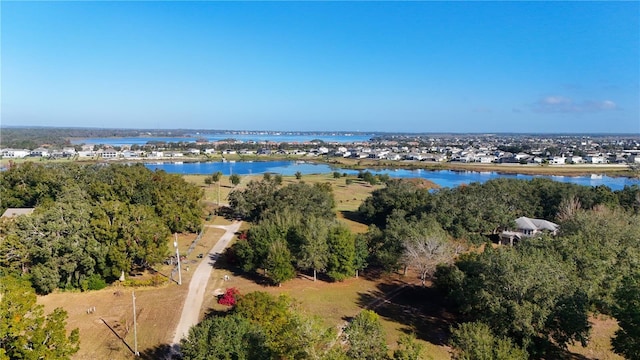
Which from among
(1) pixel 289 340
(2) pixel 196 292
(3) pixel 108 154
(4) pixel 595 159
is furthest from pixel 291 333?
(4) pixel 595 159

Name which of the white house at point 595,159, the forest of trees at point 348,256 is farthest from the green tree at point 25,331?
the white house at point 595,159

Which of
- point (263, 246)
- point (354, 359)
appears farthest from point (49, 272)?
point (354, 359)

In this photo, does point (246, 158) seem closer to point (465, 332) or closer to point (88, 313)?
point (88, 313)

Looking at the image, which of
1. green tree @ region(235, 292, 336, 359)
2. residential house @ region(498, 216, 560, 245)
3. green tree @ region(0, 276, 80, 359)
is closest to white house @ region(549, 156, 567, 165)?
residential house @ region(498, 216, 560, 245)

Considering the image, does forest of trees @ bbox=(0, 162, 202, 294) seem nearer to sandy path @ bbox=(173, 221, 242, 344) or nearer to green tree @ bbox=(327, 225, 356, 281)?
sandy path @ bbox=(173, 221, 242, 344)

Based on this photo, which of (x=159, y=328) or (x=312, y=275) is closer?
(x=159, y=328)

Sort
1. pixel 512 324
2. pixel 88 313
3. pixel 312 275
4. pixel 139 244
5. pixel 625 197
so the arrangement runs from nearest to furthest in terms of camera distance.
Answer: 1. pixel 512 324
2. pixel 88 313
3. pixel 139 244
4. pixel 312 275
5. pixel 625 197
